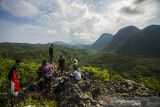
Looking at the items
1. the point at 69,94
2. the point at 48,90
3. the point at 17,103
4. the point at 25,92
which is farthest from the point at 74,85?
the point at 17,103

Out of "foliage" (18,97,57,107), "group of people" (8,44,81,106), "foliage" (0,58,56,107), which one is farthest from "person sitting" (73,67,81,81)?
"foliage" (18,97,57,107)

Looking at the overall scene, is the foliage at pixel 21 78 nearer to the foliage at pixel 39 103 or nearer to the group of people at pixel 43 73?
the foliage at pixel 39 103

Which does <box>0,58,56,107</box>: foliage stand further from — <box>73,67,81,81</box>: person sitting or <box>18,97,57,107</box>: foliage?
<box>73,67,81,81</box>: person sitting

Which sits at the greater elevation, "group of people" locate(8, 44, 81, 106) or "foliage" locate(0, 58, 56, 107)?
"group of people" locate(8, 44, 81, 106)

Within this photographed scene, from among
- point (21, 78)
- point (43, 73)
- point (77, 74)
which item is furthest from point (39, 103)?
point (21, 78)

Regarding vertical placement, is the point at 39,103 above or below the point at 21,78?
above

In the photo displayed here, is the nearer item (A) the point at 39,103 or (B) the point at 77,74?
(A) the point at 39,103

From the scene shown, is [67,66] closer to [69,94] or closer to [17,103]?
[69,94]

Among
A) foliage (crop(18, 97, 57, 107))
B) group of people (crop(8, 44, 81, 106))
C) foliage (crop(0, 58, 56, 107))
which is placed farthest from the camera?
foliage (crop(0, 58, 56, 107))

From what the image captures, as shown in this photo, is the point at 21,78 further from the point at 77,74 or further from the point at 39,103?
Answer: the point at 39,103

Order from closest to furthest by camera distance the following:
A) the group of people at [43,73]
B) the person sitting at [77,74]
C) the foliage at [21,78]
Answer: the group of people at [43,73]
the foliage at [21,78]
the person sitting at [77,74]

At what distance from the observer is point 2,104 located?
2436 centimetres

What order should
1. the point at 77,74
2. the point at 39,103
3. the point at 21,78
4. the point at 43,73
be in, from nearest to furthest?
1. the point at 39,103
2. the point at 43,73
3. the point at 77,74
4. the point at 21,78

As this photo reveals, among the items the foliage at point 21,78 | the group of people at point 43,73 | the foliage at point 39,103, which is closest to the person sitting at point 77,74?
the group of people at point 43,73
